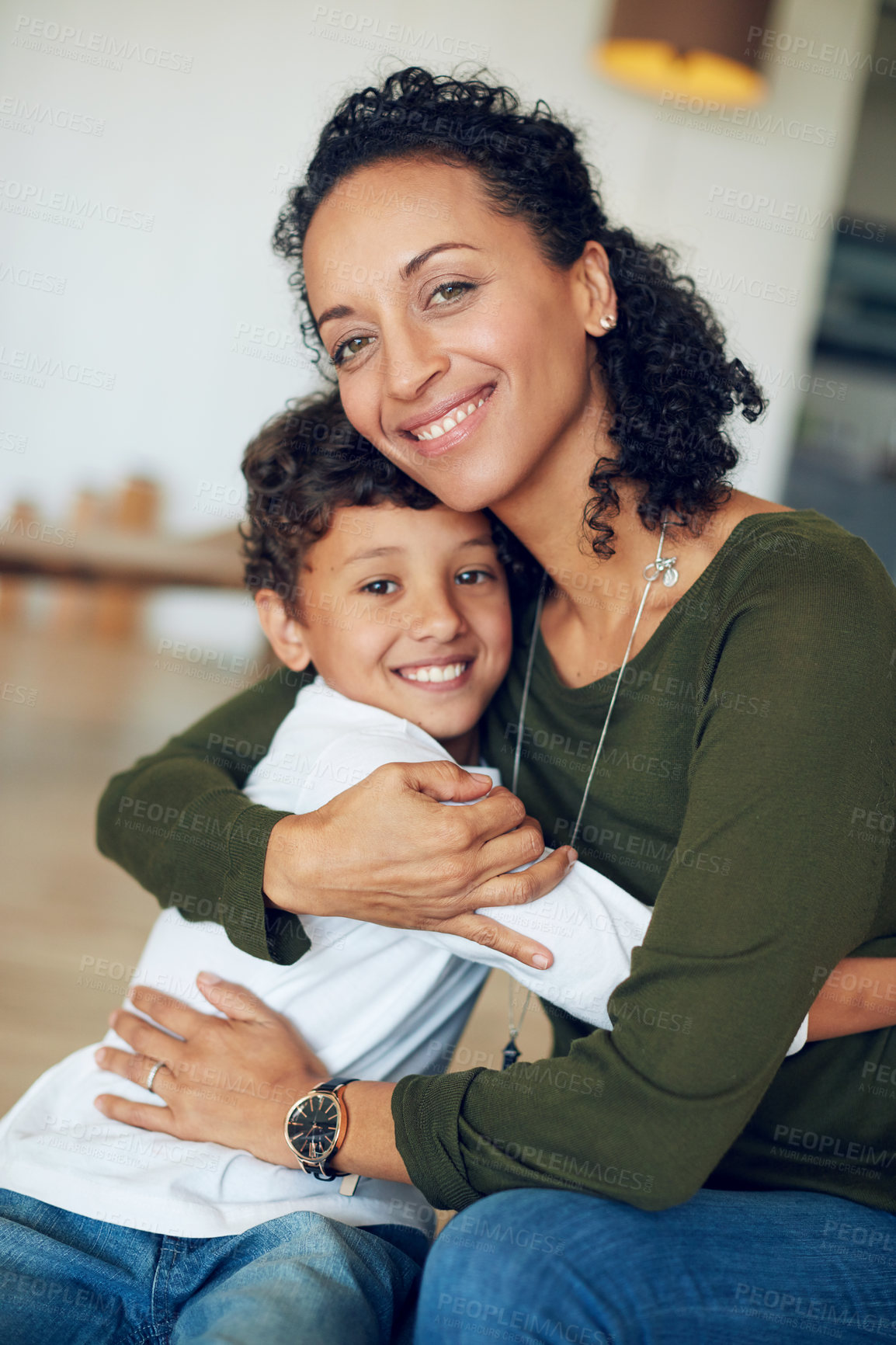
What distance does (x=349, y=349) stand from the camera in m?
1.40

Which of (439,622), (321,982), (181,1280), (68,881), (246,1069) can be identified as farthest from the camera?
(68,881)

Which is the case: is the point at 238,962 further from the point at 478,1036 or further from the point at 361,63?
the point at 361,63

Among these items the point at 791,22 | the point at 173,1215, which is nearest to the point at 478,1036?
the point at 173,1215

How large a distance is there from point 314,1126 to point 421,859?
0.29 metres

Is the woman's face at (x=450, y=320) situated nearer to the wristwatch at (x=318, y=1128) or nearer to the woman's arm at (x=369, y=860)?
the woman's arm at (x=369, y=860)

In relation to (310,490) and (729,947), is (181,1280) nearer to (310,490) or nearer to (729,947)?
(729,947)

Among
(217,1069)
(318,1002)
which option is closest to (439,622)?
(318,1002)

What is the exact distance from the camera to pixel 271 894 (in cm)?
124

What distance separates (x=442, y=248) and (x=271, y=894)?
0.73 m

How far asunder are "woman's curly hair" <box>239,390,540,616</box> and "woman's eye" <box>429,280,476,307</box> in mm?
265

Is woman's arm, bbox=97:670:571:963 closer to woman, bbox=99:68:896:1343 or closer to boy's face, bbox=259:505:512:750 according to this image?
woman, bbox=99:68:896:1343

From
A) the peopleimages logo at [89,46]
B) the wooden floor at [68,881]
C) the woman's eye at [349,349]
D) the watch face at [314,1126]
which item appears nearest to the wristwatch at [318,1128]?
the watch face at [314,1126]

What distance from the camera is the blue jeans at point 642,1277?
3.11 ft

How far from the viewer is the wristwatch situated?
1.15m
